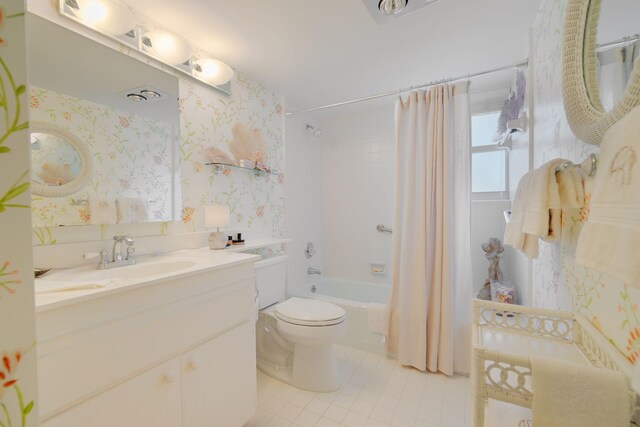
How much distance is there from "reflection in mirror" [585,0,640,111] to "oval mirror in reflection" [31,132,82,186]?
6.02ft

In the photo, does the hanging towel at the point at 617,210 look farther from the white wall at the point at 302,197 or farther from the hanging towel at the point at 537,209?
the white wall at the point at 302,197

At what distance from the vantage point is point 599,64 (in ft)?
2.25

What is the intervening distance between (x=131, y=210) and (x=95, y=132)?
39 centimetres

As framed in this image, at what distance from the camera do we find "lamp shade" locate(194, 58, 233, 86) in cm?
173

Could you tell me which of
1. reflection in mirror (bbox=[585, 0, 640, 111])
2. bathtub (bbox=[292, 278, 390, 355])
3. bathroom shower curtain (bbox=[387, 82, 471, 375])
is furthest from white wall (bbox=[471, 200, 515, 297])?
reflection in mirror (bbox=[585, 0, 640, 111])

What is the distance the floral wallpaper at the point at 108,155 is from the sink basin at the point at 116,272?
22 cm

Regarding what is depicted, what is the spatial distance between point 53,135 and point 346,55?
1683mm

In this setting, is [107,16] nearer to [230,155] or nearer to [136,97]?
[136,97]

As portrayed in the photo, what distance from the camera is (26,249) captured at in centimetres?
31

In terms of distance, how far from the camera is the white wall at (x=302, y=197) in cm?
269

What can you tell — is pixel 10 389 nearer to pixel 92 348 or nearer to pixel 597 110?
pixel 92 348

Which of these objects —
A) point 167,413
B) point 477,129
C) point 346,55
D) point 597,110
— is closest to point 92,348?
point 167,413

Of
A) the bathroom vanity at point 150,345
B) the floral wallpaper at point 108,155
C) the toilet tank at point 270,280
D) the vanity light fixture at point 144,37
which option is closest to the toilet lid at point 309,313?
the toilet tank at point 270,280

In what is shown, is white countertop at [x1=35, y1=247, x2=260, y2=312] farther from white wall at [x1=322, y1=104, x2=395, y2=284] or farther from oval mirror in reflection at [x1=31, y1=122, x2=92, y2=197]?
white wall at [x1=322, y1=104, x2=395, y2=284]
